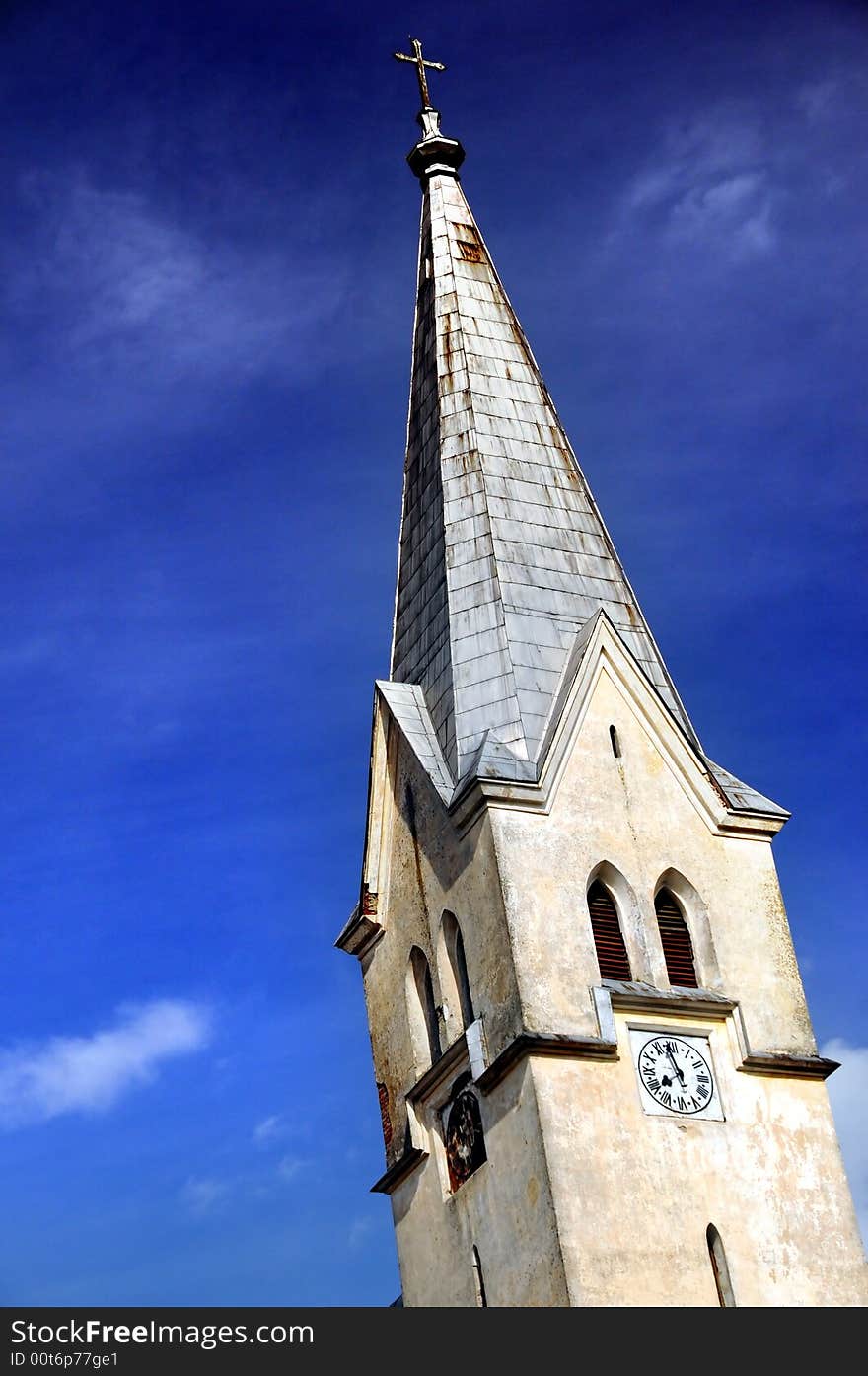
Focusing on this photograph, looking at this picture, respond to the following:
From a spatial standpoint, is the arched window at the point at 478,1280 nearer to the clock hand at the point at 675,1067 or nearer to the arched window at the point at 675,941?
Answer: the clock hand at the point at 675,1067

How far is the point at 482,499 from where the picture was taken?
38281mm

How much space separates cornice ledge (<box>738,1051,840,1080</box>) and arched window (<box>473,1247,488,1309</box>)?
15.1 feet


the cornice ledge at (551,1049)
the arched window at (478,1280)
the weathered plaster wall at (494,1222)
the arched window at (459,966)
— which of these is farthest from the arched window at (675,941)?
the arched window at (478,1280)

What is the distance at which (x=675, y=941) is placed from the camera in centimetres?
3394

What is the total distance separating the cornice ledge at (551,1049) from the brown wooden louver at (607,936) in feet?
4.45

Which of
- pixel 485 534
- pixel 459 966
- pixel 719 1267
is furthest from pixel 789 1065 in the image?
pixel 485 534

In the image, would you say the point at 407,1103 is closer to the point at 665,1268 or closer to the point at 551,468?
the point at 665,1268

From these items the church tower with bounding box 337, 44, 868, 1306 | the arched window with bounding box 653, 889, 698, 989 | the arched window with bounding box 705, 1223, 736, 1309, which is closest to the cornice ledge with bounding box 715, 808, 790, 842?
the church tower with bounding box 337, 44, 868, 1306

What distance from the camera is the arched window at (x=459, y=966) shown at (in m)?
33.6

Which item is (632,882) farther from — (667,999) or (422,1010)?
(422,1010)

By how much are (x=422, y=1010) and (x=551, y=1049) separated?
4215mm

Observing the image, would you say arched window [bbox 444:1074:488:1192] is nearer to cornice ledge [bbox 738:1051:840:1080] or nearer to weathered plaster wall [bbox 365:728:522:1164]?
weathered plaster wall [bbox 365:728:522:1164]

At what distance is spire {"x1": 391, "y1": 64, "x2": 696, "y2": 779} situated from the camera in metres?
36.0
